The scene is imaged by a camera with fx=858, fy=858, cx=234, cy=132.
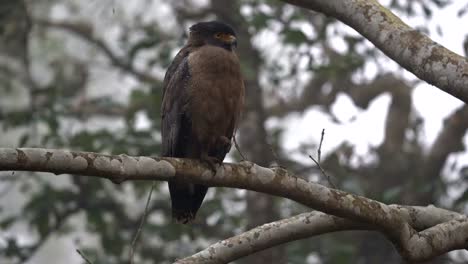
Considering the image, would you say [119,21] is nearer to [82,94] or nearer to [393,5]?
[82,94]

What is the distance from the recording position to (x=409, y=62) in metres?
3.65

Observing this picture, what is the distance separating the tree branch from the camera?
10.5ft

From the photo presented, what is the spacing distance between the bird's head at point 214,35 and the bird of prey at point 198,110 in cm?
18

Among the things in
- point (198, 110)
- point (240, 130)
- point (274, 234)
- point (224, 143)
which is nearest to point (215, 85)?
point (198, 110)

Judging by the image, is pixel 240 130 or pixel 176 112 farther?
pixel 240 130

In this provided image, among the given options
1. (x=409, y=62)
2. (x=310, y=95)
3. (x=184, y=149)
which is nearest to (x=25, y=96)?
(x=310, y=95)

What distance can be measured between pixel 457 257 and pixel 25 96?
19.3 feet

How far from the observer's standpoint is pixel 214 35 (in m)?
4.65

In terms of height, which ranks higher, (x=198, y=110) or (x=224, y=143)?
(x=198, y=110)

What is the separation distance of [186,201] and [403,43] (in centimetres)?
137

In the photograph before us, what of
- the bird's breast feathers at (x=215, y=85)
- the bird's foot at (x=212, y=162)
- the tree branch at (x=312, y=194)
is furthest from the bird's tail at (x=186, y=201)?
the tree branch at (x=312, y=194)

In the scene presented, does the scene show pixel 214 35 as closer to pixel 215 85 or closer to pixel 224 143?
pixel 215 85

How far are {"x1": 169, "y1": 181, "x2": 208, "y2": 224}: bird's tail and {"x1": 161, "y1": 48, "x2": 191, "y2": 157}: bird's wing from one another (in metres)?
0.19

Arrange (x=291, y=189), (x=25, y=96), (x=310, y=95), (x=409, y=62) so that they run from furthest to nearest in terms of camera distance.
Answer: (x=25, y=96)
(x=310, y=95)
(x=409, y=62)
(x=291, y=189)
